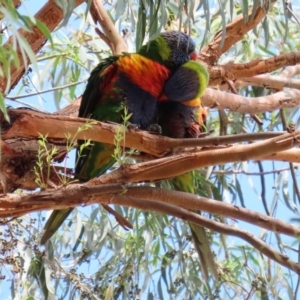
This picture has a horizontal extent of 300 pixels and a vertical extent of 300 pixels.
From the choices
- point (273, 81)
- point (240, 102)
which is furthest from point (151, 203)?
point (273, 81)

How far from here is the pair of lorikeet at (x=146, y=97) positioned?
1.61m

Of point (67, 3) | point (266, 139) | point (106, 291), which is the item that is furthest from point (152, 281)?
point (67, 3)

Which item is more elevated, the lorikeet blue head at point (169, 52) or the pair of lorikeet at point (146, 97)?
the lorikeet blue head at point (169, 52)

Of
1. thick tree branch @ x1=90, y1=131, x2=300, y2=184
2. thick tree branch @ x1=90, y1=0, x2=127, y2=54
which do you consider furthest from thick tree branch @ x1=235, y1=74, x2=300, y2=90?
thick tree branch @ x1=90, y1=131, x2=300, y2=184

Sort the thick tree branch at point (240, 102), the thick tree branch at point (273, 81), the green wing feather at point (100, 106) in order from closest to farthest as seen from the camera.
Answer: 1. the green wing feather at point (100, 106)
2. the thick tree branch at point (240, 102)
3. the thick tree branch at point (273, 81)

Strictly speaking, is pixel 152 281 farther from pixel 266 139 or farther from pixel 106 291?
pixel 266 139

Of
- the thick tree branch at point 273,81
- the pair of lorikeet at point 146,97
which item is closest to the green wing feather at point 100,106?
the pair of lorikeet at point 146,97

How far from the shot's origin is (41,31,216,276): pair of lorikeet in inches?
63.2

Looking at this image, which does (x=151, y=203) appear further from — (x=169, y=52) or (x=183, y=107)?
(x=169, y=52)

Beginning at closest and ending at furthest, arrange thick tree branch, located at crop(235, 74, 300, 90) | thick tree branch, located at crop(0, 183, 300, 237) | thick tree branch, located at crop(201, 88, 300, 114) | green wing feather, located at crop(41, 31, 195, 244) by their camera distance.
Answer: thick tree branch, located at crop(0, 183, 300, 237), green wing feather, located at crop(41, 31, 195, 244), thick tree branch, located at crop(201, 88, 300, 114), thick tree branch, located at crop(235, 74, 300, 90)

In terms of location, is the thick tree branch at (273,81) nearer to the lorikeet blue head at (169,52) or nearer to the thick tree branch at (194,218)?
the lorikeet blue head at (169,52)

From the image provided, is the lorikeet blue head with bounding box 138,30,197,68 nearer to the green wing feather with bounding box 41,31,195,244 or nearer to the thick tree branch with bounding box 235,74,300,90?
the green wing feather with bounding box 41,31,195,244

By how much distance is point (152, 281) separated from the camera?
1.98 m

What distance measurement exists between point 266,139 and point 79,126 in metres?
0.35
